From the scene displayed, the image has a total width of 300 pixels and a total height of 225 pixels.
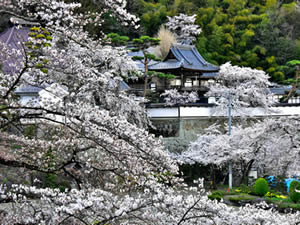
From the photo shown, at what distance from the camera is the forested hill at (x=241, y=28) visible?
79.9ft

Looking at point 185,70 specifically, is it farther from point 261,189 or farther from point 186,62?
point 261,189

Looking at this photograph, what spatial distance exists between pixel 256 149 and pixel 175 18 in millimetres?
17408

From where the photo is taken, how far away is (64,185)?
9961mm

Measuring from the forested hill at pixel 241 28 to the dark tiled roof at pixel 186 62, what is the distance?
4615 millimetres

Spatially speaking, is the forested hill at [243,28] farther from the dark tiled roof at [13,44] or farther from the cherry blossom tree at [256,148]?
the dark tiled roof at [13,44]

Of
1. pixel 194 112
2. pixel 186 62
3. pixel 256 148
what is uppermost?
pixel 186 62

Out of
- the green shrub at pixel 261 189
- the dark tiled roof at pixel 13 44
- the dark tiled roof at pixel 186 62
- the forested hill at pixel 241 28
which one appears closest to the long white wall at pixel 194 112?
the dark tiled roof at pixel 186 62

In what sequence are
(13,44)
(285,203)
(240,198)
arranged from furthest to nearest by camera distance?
1. (13,44)
2. (240,198)
3. (285,203)

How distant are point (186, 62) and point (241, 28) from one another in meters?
9.52

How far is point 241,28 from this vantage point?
2630cm

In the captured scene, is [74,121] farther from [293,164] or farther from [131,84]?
[131,84]

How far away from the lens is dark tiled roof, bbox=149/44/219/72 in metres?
17.5

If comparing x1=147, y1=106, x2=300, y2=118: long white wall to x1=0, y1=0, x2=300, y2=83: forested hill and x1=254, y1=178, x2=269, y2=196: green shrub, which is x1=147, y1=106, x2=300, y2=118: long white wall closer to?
x1=254, y1=178, x2=269, y2=196: green shrub

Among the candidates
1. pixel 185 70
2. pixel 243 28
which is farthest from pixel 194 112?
pixel 243 28
